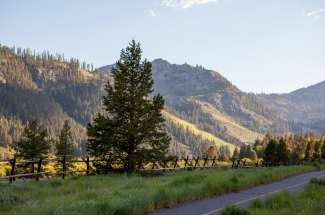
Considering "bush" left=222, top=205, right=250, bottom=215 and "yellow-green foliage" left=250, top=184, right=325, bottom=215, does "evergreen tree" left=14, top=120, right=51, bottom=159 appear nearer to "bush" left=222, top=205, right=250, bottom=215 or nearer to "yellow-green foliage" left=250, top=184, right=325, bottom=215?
"yellow-green foliage" left=250, top=184, right=325, bottom=215

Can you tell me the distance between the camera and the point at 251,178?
26609 millimetres

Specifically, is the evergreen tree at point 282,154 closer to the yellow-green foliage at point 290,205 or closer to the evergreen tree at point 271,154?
the evergreen tree at point 271,154

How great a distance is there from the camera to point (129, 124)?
28156 millimetres

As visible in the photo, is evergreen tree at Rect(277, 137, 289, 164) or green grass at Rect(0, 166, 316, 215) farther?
evergreen tree at Rect(277, 137, 289, 164)

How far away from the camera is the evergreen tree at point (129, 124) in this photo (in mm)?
28062

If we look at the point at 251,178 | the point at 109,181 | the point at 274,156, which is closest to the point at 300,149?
the point at 274,156

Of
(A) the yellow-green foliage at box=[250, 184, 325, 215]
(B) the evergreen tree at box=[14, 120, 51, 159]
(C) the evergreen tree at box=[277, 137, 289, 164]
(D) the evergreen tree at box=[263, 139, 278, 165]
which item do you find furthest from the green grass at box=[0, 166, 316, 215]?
(C) the evergreen tree at box=[277, 137, 289, 164]

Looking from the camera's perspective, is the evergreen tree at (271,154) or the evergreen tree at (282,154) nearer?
the evergreen tree at (271,154)

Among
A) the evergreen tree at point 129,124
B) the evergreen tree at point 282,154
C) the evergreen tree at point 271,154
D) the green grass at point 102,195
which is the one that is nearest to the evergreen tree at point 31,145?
the evergreen tree at point 129,124

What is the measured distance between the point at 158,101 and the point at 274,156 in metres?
44.5

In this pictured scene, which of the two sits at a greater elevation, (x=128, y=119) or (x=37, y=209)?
(x=128, y=119)

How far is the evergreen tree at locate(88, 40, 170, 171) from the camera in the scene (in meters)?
28.1

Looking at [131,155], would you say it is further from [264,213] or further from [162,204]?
[264,213]

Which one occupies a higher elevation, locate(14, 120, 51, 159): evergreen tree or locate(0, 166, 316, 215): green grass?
locate(14, 120, 51, 159): evergreen tree
